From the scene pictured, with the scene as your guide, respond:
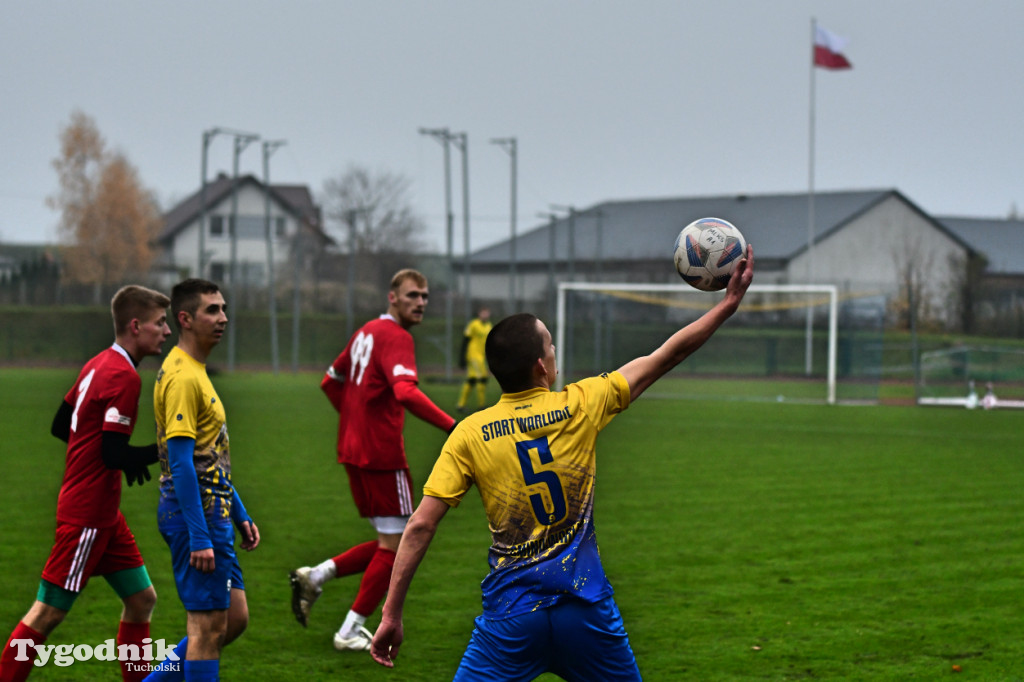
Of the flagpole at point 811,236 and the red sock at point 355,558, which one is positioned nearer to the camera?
the red sock at point 355,558

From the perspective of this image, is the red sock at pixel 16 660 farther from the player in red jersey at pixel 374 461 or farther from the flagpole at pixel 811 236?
the flagpole at pixel 811 236

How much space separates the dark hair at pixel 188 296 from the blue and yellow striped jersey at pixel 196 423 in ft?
0.53

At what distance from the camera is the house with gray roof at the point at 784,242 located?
1997 inches

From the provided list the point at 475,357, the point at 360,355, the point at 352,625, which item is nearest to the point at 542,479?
the point at 360,355

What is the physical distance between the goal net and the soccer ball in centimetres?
2464

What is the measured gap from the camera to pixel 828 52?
4238cm

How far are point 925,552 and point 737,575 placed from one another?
5.78 ft

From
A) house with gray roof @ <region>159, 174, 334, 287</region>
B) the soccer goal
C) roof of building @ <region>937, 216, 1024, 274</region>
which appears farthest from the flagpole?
house with gray roof @ <region>159, 174, 334, 287</region>

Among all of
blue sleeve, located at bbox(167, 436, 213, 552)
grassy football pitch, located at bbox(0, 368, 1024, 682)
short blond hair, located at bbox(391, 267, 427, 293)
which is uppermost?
short blond hair, located at bbox(391, 267, 427, 293)

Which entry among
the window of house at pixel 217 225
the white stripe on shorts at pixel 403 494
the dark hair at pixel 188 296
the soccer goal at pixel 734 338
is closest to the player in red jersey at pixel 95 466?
the dark hair at pixel 188 296

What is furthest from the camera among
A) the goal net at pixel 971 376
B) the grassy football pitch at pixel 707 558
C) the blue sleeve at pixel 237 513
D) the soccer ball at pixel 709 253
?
the goal net at pixel 971 376

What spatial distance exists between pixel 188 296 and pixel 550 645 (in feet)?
6.88

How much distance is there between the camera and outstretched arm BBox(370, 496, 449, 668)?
A: 130 inches

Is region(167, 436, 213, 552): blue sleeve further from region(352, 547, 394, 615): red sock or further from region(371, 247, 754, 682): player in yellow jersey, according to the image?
region(352, 547, 394, 615): red sock
